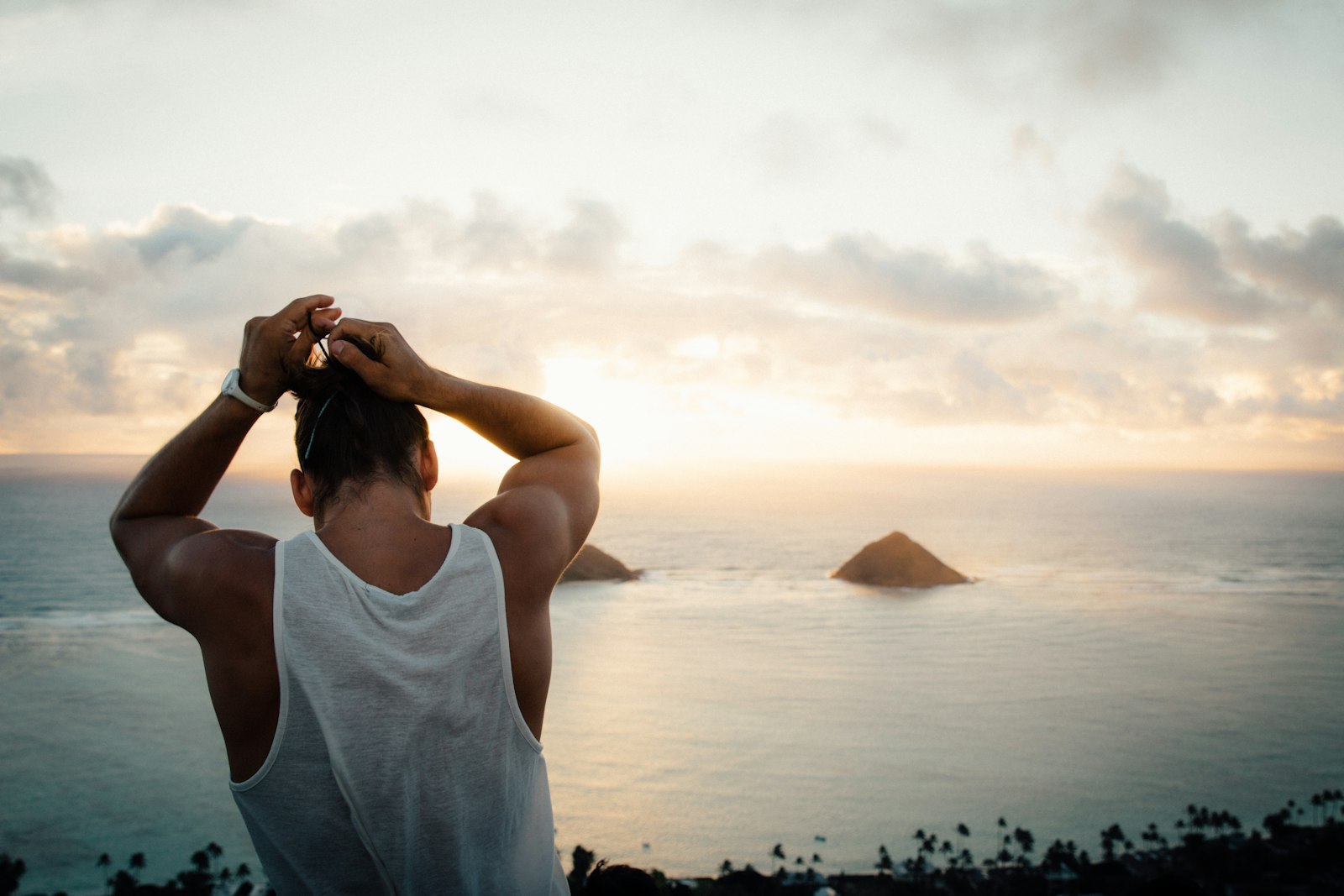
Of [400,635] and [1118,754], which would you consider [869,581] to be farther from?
[400,635]

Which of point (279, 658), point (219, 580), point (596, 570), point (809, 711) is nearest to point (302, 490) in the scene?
point (219, 580)

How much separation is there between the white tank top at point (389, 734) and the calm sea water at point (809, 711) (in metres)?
17.0

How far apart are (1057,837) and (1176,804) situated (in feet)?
18.8

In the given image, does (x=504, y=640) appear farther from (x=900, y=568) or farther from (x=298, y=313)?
(x=900, y=568)

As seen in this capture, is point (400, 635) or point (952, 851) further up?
point (400, 635)

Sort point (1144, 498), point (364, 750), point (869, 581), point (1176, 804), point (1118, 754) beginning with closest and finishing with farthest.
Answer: point (364, 750), point (1176, 804), point (1118, 754), point (869, 581), point (1144, 498)

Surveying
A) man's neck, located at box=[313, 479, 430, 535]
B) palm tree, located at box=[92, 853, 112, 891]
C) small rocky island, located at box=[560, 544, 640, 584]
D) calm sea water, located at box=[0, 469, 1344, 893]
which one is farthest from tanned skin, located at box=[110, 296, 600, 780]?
small rocky island, located at box=[560, 544, 640, 584]

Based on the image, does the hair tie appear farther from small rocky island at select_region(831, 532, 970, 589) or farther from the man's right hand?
small rocky island at select_region(831, 532, 970, 589)

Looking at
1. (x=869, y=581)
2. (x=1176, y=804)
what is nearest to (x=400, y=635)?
(x=1176, y=804)

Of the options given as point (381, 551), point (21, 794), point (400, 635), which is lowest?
point (21, 794)

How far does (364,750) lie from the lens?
3.76ft

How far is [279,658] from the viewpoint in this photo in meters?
1.11

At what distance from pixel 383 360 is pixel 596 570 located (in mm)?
56276

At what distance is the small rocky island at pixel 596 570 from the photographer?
56656mm
